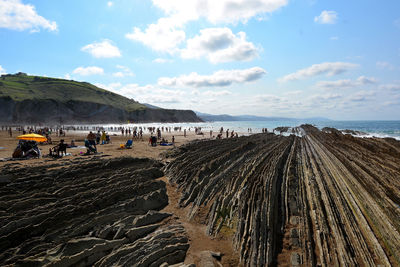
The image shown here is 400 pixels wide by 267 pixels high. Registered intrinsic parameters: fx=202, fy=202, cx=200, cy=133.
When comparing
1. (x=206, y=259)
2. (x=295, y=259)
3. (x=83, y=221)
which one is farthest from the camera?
(x=83, y=221)

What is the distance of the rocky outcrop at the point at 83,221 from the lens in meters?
6.25

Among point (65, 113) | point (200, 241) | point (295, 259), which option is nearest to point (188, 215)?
point (200, 241)

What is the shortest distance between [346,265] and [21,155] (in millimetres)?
23960

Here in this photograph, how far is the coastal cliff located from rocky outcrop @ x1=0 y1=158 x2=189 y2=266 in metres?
117

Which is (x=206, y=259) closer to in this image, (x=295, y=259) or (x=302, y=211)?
(x=295, y=259)

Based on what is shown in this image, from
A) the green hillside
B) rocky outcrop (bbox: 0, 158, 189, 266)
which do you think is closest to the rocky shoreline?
rocky outcrop (bbox: 0, 158, 189, 266)

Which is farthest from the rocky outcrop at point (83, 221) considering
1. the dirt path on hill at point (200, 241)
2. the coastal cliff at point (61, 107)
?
the coastal cliff at point (61, 107)

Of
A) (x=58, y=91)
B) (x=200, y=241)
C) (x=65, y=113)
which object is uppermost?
(x=58, y=91)

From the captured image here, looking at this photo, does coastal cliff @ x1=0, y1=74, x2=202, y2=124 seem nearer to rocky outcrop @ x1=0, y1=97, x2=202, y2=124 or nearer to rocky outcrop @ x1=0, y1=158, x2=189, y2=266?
rocky outcrop @ x1=0, y1=97, x2=202, y2=124

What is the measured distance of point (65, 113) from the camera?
113 metres

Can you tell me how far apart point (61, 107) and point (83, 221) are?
129474 mm

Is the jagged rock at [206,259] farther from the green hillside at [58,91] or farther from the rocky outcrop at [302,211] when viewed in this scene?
the green hillside at [58,91]

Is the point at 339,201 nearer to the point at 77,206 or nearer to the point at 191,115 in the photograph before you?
the point at 77,206

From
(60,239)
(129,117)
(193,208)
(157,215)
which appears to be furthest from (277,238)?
(129,117)
